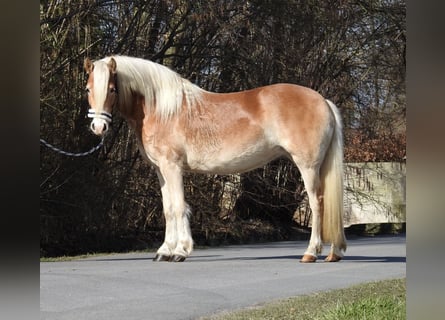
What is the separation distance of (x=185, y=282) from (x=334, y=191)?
2.04 metres

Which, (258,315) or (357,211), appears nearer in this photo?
(258,315)

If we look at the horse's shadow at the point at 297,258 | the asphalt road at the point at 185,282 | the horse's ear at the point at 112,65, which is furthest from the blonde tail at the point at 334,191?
the horse's ear at the point at 112,65

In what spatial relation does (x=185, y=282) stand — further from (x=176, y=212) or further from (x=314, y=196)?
Answer: (x=314, y=196)

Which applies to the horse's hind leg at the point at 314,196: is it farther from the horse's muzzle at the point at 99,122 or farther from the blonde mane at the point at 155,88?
the horse's muzzle at the point at 99,122

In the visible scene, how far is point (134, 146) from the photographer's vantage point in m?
11.5

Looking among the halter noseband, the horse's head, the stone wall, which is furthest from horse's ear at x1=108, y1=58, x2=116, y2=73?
the stone wall

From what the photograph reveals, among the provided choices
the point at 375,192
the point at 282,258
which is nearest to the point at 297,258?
the point at 282,258

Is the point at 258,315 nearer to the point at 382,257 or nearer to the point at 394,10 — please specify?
the point at 382,257

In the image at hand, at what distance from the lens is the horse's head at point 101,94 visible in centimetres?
673

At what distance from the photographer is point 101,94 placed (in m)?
6.76

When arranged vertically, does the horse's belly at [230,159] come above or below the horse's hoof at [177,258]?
above

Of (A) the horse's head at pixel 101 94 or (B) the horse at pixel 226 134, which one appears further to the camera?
(B) the horse at pixel 226 134
